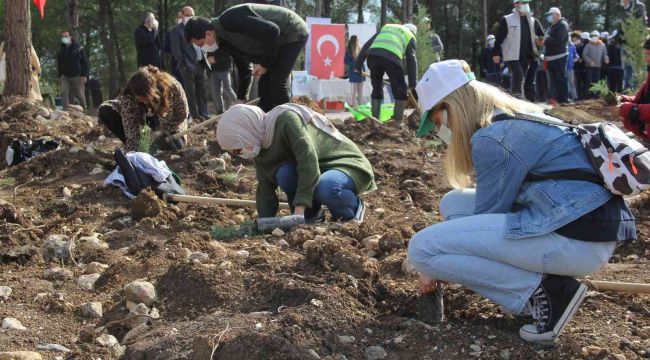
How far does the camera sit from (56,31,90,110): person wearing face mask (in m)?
15.3

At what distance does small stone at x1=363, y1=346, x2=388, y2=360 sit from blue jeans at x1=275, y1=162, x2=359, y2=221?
1705mm

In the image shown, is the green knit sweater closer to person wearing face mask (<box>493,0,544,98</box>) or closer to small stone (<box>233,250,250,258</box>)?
small stone (<box>233,250,250,258</box>)

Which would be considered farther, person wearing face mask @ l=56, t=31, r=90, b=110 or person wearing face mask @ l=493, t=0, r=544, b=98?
person wearing face mask @ l=56, t=31, r=90, b=110

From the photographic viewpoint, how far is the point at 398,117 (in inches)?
381

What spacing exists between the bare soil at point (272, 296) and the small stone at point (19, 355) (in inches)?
5.2

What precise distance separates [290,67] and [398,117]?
2.90 m

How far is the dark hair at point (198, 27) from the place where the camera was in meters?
6.65

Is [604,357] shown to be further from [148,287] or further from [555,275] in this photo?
[148,287]

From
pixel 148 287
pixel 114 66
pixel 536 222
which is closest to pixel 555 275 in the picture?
pixel 536 222

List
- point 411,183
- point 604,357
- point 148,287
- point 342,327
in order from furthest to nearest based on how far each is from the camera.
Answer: point 411,183
point 148,287
point 342,327
point 604,357

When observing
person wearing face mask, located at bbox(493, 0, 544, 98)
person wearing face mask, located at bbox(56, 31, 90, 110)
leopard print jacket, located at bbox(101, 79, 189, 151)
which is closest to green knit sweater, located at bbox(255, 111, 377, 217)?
leopard print jacket, located at bbox(101, 79, 189, 151)

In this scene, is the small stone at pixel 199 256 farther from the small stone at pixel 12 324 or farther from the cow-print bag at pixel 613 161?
the cow-print bag at pixel 613 161

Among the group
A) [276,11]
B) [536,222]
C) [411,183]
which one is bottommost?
[411,183]

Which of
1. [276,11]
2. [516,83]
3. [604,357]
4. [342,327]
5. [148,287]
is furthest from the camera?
[516,83]
